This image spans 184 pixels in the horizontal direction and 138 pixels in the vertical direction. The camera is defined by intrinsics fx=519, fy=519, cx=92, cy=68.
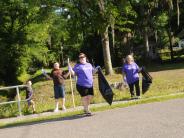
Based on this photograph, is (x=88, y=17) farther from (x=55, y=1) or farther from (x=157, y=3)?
(x=157, y=3)

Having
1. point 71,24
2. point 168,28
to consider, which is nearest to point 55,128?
point 71,24

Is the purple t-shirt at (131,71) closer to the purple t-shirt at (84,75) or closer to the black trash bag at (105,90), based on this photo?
the black trash bag at (105,90)

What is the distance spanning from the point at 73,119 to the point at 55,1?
2213 centimetres

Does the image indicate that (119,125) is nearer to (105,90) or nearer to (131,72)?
(105,90)

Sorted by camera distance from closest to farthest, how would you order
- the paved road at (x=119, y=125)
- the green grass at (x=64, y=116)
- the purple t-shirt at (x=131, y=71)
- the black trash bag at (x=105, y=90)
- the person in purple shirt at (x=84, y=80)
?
1. the paved road at (x=119, y=125)
2. the person in purple shirt at (x=84, y=80)
3. the green grass at (x=64, y=116)
4. the black trash bag at (x=105, y=90)
5. the purple t-shirt at (x=131, y=71)

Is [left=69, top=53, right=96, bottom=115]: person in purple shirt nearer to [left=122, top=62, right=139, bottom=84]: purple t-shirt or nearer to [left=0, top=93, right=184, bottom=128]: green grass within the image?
[left=0, top=93, right=184, bottom=128]: green grass

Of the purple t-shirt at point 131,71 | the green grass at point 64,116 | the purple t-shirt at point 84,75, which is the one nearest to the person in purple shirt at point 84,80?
the purple t-shirt at point 84,75

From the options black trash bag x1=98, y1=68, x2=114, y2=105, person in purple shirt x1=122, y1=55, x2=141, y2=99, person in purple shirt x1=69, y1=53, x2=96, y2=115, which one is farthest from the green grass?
person in purple shirt x1=122, y1=55, x2=141, y2=99

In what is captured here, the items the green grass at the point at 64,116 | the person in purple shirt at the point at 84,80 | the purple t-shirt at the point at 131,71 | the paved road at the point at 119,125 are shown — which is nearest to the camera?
the paved road at the point at 119,125

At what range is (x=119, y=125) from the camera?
39.2 feet

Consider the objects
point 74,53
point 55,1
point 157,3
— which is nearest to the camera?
point 55,1

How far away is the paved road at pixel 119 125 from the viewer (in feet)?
35.2

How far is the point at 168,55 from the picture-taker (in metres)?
62.8

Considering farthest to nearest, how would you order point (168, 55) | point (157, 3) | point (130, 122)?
point (168, 55) → point (157, 3) → point (130, 122)
